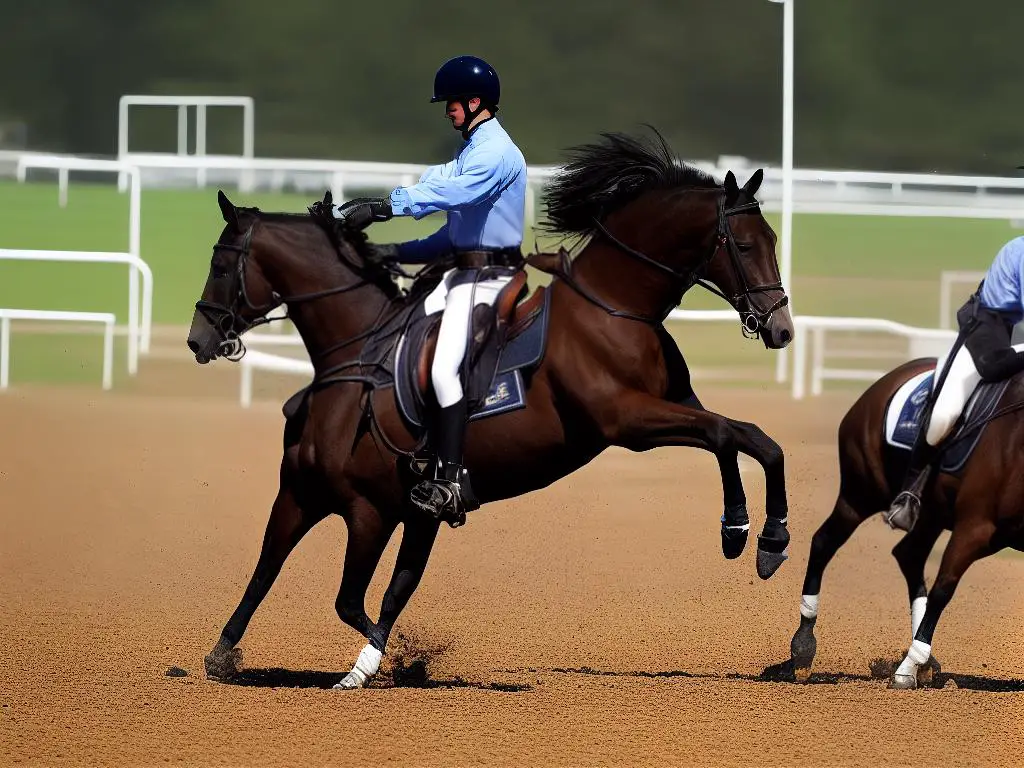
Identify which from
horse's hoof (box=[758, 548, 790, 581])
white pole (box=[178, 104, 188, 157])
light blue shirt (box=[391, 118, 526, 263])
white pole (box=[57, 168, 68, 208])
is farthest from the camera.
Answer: white pole (box=[178, 104, 188, 157])

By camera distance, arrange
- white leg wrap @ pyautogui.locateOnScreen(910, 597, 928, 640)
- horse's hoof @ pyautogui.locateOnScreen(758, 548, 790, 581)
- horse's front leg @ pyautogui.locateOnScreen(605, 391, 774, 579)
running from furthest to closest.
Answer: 1. white leg wrap @ pyautogui.locateOnScreen(910, 597, 928, 640)
2. horse's hoof @ pyautogui.locateOnScreen(758, 548, 790, 581)
3. horse's front leg @ pyautogui.locateOnScreen(605, 391, 774, 579)

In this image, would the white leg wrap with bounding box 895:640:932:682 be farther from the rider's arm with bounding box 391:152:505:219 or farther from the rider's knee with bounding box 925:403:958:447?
the rider's arm with bounding box 391:152:505:219

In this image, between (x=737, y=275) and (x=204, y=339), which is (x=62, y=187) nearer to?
(x=204, y=339)

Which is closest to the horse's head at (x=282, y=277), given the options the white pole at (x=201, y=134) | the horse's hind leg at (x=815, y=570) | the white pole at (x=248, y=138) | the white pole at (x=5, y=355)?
the horse's hind leg at (x=815, y=570)

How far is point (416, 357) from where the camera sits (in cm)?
623

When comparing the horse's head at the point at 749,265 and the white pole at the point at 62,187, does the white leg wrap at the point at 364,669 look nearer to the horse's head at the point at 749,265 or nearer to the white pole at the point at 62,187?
the horse's head at the point at 749,265

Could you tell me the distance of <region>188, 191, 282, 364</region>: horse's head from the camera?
6391mm

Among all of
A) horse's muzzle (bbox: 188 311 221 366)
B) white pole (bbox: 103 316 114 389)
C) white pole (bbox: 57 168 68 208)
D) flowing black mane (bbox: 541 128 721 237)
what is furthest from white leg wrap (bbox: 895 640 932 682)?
white pole (bbox: 57 168 68 208)

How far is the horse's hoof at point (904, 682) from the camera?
20.9 feet

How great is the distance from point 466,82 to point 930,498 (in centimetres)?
246

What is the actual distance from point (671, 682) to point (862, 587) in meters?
2.89

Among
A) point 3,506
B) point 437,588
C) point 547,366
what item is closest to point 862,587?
point 437,588

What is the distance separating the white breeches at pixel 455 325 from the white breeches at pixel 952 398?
1.77 metres

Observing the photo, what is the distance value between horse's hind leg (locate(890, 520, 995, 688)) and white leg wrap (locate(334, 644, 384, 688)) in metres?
2.03
